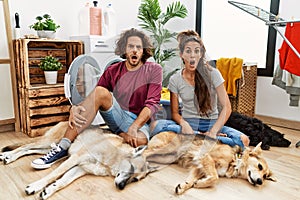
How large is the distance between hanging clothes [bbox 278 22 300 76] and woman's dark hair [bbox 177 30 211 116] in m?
0.93

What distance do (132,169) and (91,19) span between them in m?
1.45

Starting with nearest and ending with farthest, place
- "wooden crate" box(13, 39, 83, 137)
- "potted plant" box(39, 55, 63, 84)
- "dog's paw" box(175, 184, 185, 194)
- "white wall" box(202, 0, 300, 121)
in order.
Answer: "dog's paw" box(175, 184, 185, 194), "wooden crate" box(13, 39, 83, 137), "potted plant" box(39, 55, 63, 84), "white wall" box(202, 0, 300, 121)

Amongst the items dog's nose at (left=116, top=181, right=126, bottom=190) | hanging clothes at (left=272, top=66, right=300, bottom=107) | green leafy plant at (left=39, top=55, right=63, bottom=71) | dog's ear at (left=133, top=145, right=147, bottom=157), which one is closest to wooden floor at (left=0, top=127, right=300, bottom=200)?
dog's nose at (left=116, top=181, right=126, bottom=190)

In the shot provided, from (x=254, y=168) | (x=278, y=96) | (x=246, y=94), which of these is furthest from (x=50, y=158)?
(x=278, y=96)

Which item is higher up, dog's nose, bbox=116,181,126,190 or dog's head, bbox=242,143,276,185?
dog's head, bbox=242,143,276,185

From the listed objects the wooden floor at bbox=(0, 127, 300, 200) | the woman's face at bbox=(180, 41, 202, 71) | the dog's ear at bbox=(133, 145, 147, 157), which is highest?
the woman's face at bbox=(180, 41, 202, 71)

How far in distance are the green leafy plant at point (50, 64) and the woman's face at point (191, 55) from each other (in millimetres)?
1327

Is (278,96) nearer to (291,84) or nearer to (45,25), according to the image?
(291,84)

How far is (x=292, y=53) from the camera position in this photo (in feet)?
6.37

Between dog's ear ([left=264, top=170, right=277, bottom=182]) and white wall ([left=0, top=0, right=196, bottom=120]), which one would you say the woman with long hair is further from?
white wall ([left=0, top=0, right=196, bottom=120])

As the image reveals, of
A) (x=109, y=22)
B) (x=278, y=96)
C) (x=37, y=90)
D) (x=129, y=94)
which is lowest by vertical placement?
(x=278, y=96)

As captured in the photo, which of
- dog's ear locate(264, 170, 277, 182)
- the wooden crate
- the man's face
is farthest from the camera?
the wooden crate

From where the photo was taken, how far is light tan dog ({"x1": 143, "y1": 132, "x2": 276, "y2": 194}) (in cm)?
132

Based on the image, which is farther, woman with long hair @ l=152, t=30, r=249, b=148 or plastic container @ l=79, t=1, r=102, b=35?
plastic container @ l=79, t=1, r=102, b=35
